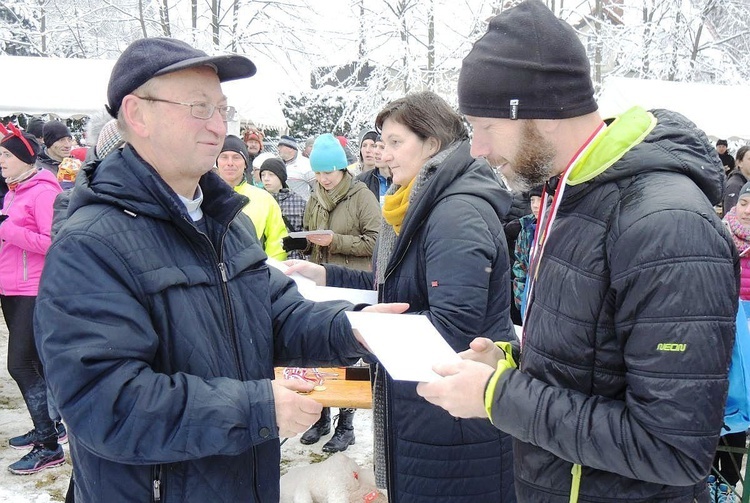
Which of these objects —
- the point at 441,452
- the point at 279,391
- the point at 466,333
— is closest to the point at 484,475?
the point at 441,452

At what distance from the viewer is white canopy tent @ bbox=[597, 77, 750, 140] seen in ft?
32.2

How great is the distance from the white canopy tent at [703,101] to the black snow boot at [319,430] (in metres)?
7.05

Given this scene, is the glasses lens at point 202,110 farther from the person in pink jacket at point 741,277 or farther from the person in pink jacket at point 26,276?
the person in pink jacket at point 741,277

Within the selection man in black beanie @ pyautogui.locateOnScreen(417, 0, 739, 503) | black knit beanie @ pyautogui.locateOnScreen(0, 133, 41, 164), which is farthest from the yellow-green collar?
black knit beanie @ pyautogui.locateOnScreen(0, 133, 41, 164)

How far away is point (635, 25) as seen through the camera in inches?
620

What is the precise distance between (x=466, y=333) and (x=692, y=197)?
3.85ft

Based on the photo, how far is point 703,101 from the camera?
10.2m

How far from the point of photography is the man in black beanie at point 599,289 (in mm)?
1264

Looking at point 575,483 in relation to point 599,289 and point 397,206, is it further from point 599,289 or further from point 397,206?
point 397,206

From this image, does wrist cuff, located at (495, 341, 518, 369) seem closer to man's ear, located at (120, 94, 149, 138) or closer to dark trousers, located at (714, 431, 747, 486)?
man's ear, located at (120, 94, 149, 138)

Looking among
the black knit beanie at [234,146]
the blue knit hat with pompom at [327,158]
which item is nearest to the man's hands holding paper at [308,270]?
the blue knit hat with pompom at [327,158]

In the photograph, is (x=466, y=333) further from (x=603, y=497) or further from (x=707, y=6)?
(x=707, y=6)

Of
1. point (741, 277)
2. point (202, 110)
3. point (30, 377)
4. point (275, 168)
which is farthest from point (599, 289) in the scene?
point (275, 168)

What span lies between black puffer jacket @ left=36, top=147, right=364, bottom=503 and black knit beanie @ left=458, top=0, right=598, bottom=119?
0.82 m
